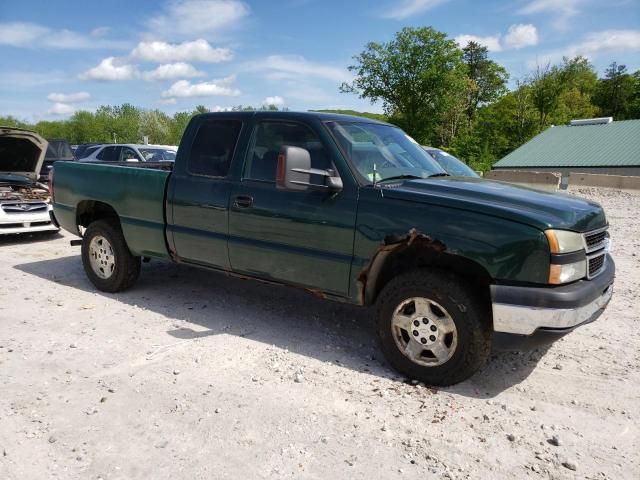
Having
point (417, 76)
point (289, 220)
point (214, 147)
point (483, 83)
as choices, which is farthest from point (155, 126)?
point (289, 220)

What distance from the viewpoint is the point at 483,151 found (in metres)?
49.9

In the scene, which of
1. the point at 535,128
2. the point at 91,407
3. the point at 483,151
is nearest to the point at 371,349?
the point at 91,407

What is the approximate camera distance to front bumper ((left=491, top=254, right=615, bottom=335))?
318cm

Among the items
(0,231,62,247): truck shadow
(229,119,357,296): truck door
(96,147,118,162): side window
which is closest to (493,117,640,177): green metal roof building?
(96,147,118,162): side window

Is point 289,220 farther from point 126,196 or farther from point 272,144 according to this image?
point 126,196

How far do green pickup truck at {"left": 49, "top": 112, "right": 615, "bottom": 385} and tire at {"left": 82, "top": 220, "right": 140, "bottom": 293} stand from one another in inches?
19.1

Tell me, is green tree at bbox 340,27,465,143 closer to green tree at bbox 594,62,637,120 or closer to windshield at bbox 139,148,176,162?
green tree at bbox 594,62,637,120

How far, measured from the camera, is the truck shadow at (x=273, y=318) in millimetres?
3994

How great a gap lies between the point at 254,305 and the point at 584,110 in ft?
232

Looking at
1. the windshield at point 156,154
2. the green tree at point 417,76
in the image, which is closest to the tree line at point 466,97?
the green tree at point 417,76

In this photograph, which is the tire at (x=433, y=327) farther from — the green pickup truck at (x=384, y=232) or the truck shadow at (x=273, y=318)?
the truck shadow at (x=273, y=318)

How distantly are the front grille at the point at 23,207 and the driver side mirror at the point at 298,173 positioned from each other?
22.1 feet

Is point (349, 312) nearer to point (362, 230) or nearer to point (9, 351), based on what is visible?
point (362, 230)

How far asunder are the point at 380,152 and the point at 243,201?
1272mm
